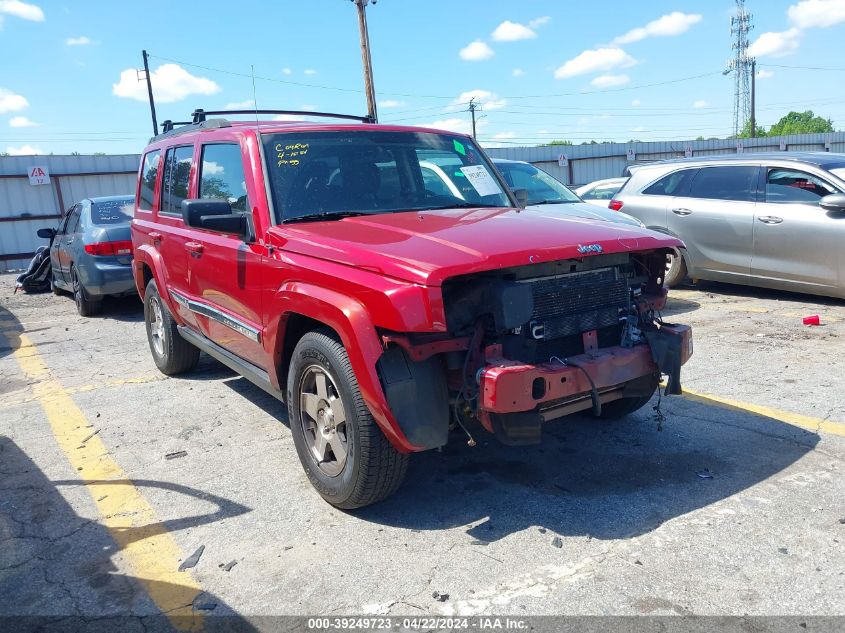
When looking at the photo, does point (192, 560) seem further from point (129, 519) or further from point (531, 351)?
point (531, 351)

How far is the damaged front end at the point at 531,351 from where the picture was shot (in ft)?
10.1

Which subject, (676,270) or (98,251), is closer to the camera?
(676,270)

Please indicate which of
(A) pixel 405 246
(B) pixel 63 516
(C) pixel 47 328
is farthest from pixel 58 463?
(C) pixel 47 328

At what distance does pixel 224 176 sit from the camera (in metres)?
4.59

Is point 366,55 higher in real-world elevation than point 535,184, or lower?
higher

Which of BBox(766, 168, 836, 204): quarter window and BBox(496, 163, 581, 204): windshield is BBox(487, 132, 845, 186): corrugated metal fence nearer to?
BBox(496, 163, 581, 204): windshield

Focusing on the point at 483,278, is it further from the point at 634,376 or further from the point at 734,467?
the point at 734,467

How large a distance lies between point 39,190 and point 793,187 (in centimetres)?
1816

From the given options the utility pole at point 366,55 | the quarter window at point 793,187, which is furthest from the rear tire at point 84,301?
the utility pole at point 366,55

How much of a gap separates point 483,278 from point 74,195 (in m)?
19.0

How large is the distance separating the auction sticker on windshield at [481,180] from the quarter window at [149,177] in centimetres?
279

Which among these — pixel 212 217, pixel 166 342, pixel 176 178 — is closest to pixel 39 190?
pixel 166 342

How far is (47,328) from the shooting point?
9.41 meters

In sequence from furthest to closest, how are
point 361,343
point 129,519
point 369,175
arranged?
point 369,175 < point 129,519 < point 361,343
